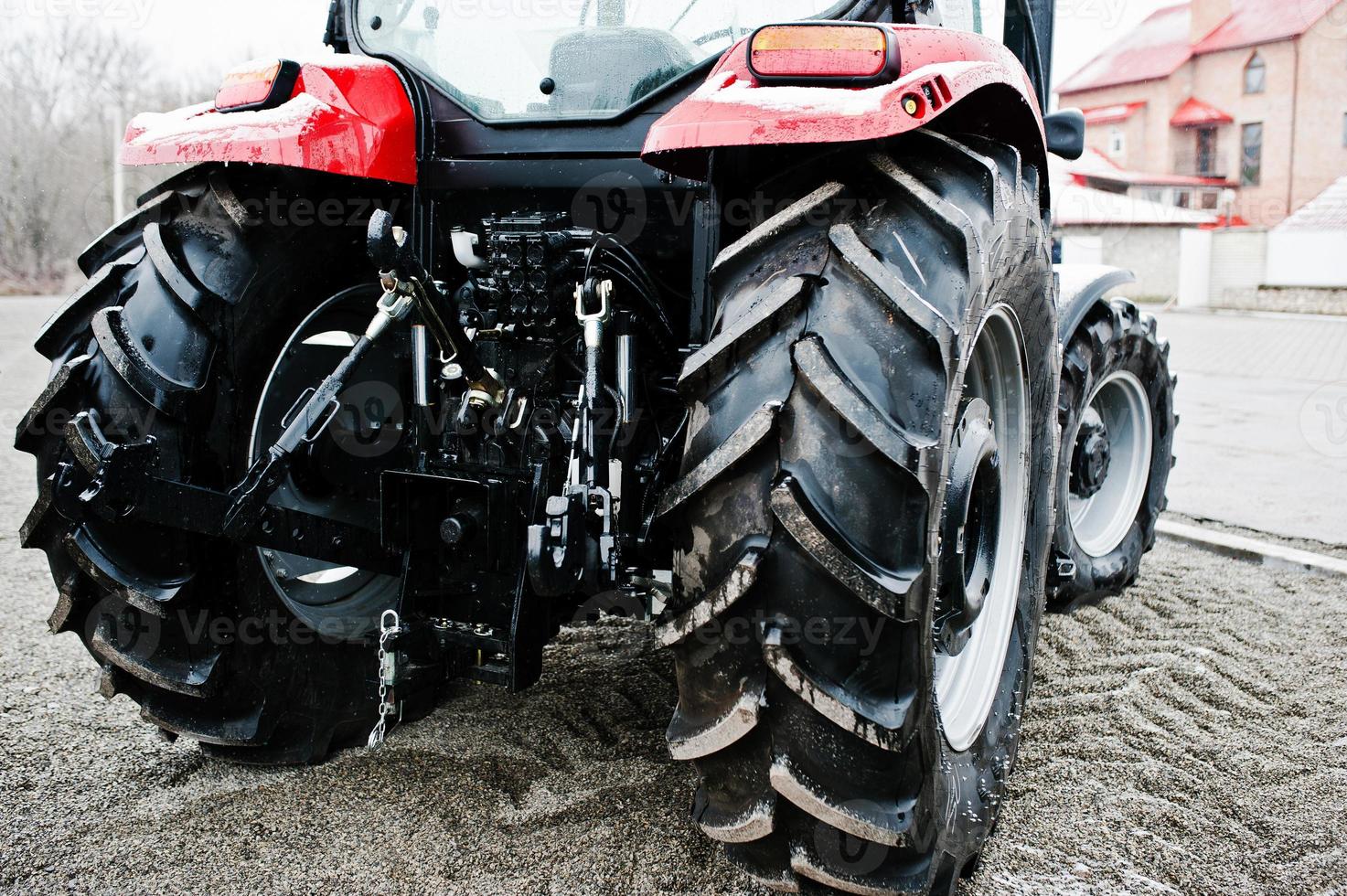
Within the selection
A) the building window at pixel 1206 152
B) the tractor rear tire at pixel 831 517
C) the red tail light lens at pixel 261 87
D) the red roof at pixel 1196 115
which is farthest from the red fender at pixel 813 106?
the building window at pixel 1206 152

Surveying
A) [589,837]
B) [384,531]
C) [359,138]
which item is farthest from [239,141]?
[589,837]

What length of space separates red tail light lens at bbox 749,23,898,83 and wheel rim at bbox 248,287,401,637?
1.19 meters

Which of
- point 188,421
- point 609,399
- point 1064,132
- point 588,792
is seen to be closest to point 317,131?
point 188,421

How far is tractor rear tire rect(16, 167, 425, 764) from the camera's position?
2301mm

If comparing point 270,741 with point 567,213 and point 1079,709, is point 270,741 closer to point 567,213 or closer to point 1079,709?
point 567,213

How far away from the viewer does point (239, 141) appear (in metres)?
2.29

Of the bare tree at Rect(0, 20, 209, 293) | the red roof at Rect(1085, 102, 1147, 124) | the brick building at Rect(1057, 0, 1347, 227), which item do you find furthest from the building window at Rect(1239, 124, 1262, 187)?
the bare tree at Rect(0, 20, 209, 293)

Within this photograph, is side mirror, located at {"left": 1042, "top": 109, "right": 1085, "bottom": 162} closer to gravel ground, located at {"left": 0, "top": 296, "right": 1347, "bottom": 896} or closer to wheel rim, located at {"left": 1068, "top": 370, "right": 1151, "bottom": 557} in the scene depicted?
wheel rim, located at {"left": 1068, "top": 370, "right": 1151, "bottom": 557}

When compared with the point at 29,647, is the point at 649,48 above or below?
above

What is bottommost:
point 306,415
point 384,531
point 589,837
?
point 589,837

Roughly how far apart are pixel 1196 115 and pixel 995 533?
1980 inches

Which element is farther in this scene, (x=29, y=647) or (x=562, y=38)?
(x=29, y=647)

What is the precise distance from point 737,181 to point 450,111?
86 cm

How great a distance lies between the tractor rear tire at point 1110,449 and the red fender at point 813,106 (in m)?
1.86
